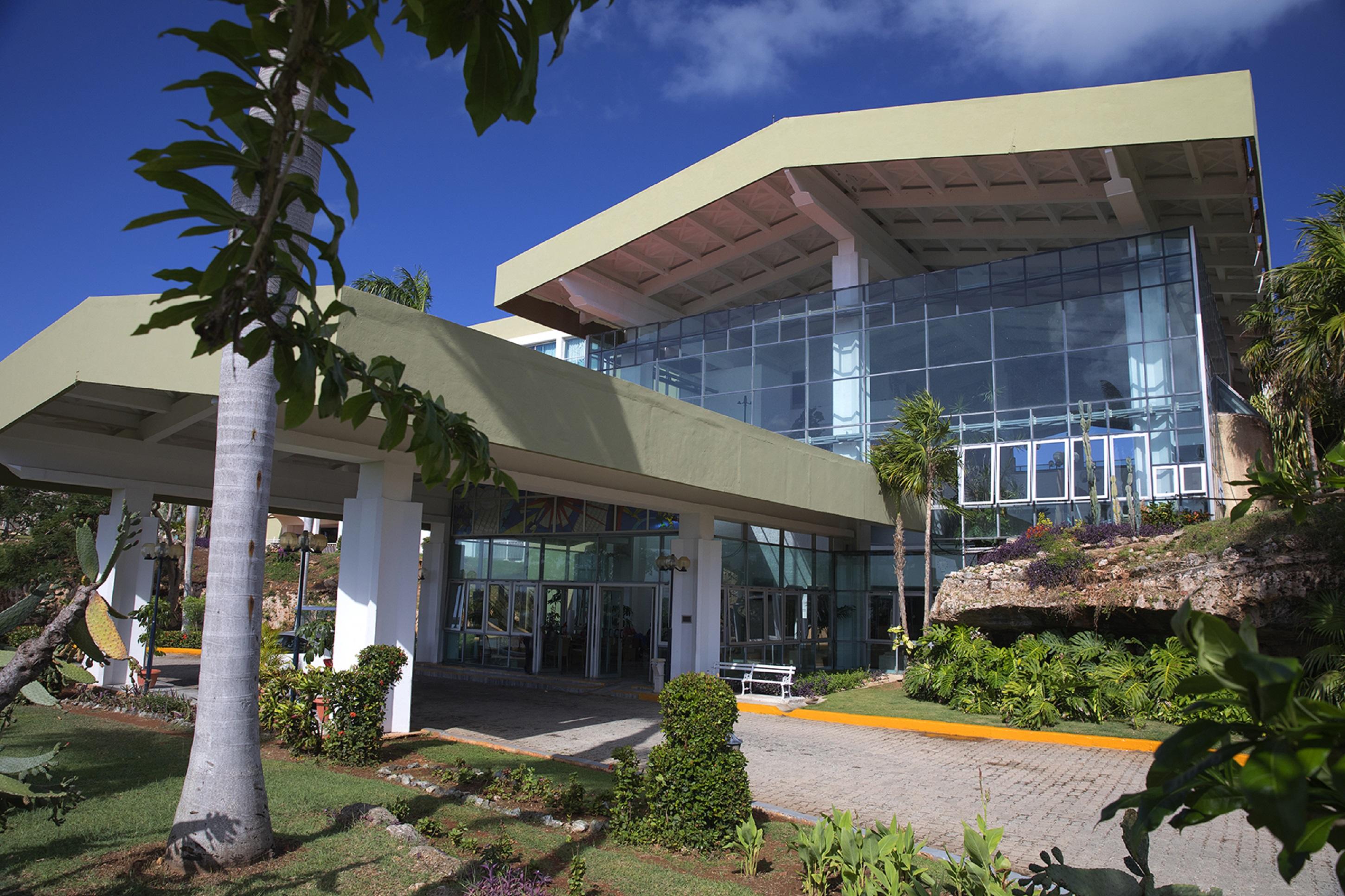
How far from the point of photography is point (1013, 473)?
2075 cm

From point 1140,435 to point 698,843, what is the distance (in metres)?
16.3

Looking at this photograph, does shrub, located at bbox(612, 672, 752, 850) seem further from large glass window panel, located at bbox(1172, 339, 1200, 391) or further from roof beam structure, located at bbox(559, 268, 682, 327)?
roof beam structure, located at bbox(559, 268, 682, 327)

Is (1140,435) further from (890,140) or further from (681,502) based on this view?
(681,502)

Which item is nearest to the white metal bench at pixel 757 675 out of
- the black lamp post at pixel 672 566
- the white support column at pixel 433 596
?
the black lamp post at pixel 672 566

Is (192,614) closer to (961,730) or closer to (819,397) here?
(819,397)

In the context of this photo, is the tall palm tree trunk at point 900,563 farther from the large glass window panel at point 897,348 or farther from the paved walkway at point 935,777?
the paved walkway at point 935,777

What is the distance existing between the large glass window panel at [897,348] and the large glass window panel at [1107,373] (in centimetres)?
366

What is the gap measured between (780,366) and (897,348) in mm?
3437

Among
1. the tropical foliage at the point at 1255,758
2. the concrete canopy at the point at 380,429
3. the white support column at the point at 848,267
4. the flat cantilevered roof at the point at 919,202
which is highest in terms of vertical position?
the flat cantilevered roof at the point at 919,202

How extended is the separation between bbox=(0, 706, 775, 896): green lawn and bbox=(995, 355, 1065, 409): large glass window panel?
15274 mm

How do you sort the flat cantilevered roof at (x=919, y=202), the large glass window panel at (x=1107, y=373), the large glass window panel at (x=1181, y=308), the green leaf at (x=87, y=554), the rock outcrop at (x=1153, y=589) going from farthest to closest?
the large glass window panel at (x=1107, y=373) → the large glass window panel at (x=1181, y=308) → the flat cantilevered roof at (x=919, y=202) → the rock outcrop at (x=1153, y=589) → the green leaf at (x=87, y=554)

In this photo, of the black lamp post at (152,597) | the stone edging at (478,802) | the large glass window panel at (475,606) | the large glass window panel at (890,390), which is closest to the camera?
the stone edging at (478,802)

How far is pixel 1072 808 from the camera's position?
9.29m

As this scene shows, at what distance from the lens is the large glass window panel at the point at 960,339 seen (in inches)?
845
